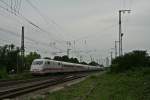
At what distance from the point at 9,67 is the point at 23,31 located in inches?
1129

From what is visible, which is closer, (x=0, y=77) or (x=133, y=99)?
(x=133, y=99)

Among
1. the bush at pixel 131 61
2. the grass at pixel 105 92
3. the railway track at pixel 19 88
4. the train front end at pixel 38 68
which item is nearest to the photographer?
the grass at pixel 105 92

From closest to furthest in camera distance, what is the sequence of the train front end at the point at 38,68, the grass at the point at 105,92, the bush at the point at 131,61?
the grass at the point at 105,92 → the train front end at the point at 38,68 → the bush at the point at 131,61

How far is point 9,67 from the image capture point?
7881 cm

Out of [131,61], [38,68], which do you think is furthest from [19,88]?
[131,61]

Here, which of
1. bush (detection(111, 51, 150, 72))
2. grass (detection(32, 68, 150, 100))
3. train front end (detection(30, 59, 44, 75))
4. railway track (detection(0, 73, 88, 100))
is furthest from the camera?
bush (detection(111, 51, 150, 72))

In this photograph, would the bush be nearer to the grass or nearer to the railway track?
the railway track

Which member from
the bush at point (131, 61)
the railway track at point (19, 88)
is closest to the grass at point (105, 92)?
the railway track at point (19, 88)

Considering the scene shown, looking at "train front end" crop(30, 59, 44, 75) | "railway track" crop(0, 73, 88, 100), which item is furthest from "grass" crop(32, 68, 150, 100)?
"train front end" crop(30, 59, 44, 75)

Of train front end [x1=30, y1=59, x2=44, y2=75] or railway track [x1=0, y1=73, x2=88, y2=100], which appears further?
train front end [x1=30, y1=59, x2=44, y2=75]

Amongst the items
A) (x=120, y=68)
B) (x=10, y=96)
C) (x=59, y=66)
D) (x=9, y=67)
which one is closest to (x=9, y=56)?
(x=9, y=67)

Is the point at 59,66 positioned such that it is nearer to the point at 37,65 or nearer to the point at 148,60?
the point at 37,65

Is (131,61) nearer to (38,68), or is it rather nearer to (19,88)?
(38,68)

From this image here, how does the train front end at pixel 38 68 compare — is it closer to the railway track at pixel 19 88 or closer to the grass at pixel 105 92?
the railway track at pixel 19 88
